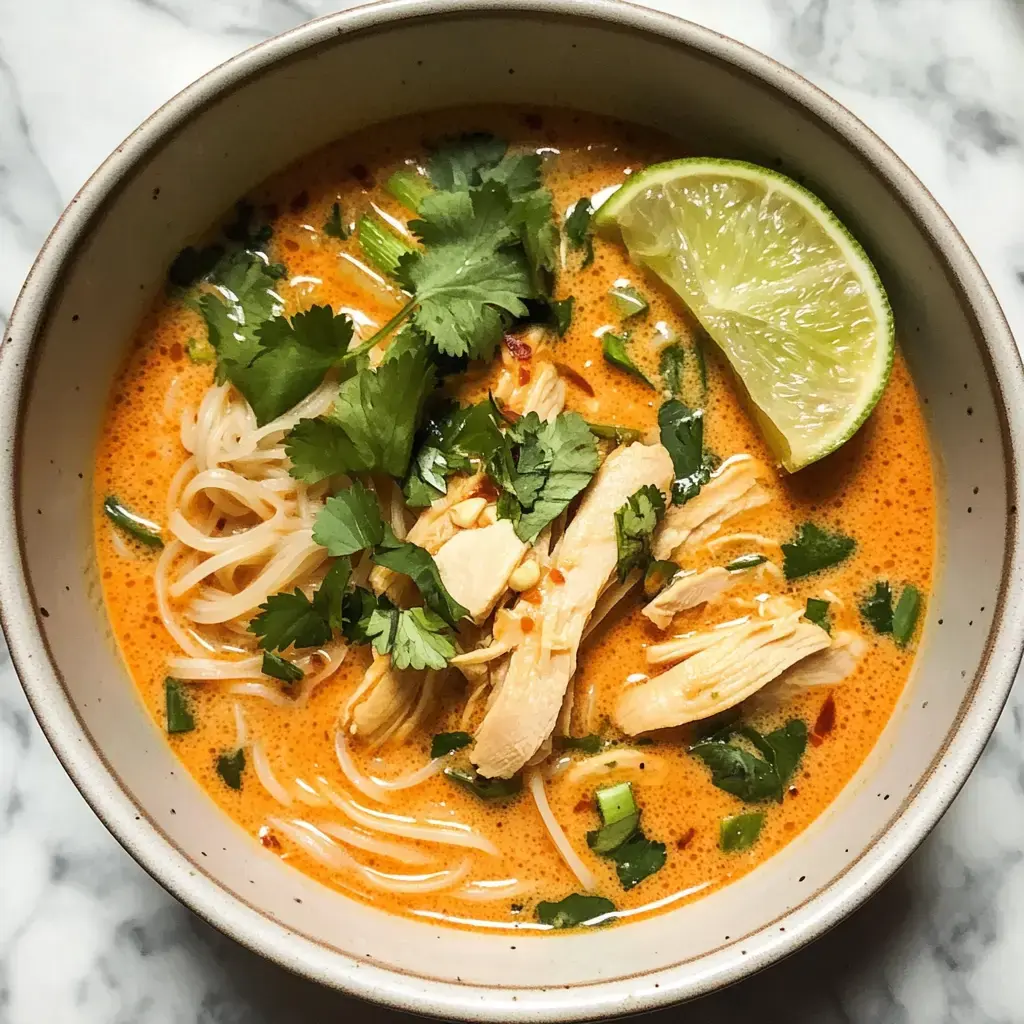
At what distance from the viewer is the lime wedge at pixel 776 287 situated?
8.02ft

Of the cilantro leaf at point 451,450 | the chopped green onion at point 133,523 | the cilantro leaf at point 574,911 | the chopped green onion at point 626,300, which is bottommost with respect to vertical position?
the cilantro leaf at point 574,911

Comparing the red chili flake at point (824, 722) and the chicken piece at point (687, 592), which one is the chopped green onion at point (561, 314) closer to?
the chicken piece at point (687, 592)

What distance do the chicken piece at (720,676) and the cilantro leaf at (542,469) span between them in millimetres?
442

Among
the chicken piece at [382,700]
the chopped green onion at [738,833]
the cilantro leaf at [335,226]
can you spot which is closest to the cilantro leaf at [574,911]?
the chopped green onion at [738,833]

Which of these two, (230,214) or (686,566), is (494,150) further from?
(686,566)

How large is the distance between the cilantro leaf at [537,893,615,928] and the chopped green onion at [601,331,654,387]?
1.19 m

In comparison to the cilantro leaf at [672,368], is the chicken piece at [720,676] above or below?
below

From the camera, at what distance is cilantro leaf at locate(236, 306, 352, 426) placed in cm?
243

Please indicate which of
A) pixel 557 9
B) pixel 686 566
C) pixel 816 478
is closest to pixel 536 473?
pixel 686 566

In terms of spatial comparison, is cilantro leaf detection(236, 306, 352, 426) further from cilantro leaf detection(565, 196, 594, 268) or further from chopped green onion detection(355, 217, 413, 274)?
cilantro leaf detection(565, 196, 594, 268)

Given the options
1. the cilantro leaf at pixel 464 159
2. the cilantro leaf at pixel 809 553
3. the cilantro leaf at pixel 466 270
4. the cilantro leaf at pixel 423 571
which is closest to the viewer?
the cilantro leaf at pixel 423 571

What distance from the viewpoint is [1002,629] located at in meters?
2.15

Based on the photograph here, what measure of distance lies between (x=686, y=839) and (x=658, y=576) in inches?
23.4

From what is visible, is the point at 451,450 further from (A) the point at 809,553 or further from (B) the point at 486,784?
(A) the point at 809,553
